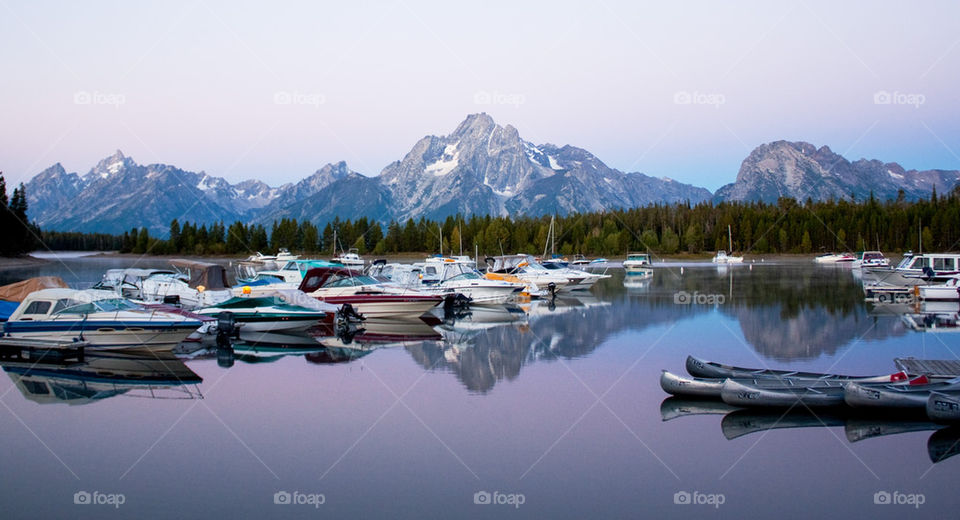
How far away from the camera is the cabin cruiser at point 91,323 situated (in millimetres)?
24500

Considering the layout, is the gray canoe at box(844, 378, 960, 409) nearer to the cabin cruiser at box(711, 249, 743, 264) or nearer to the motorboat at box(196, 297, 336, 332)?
the motorboat at box(196, 297, 336, 332)

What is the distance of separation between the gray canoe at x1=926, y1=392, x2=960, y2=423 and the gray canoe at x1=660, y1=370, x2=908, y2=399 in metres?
1.85

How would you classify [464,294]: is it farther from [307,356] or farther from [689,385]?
[689,385]

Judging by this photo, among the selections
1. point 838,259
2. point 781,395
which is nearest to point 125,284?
point 781,395

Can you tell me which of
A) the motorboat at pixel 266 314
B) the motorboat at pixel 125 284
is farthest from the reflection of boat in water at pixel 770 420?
the motorboat at pixel 125 284

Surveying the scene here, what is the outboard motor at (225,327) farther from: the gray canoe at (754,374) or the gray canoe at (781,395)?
the gray canoe at (781,395)

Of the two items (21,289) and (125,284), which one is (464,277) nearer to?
(125,284)

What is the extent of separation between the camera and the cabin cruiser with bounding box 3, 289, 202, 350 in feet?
80.4

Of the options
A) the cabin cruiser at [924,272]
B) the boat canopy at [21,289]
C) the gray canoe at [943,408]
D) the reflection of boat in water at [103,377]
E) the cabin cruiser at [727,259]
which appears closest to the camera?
the gray canoe at [943,408]

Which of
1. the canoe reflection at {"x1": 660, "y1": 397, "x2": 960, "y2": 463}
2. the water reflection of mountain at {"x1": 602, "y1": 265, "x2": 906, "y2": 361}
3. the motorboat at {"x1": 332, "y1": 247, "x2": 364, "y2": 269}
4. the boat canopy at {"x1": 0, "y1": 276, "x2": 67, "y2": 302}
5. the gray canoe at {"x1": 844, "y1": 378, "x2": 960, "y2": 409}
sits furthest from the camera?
the motorboat at {"x1": 332, "y1": 247, "x2": 364, "y2": 269}

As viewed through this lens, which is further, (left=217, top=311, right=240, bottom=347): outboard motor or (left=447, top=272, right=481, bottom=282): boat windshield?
(left=447, top=272, right=481, bottom=282): boat windshield

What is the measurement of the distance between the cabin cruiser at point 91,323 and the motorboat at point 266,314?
4906 mm

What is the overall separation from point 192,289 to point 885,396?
112 ft

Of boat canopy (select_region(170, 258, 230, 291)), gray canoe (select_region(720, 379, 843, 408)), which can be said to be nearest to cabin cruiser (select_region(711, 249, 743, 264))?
boat canopy (select_region(170, 258, 230, 291))
